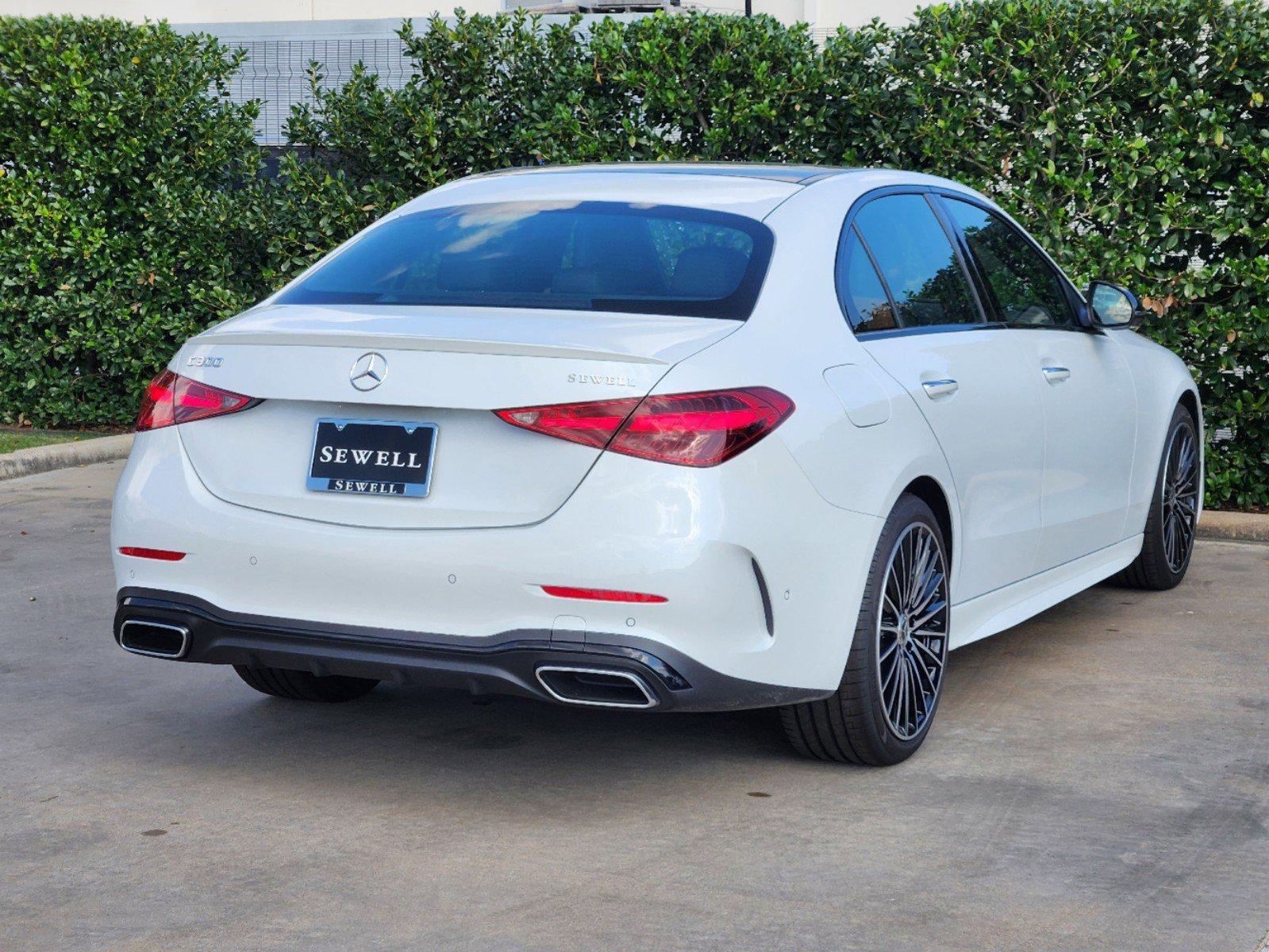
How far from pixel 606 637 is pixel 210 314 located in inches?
325

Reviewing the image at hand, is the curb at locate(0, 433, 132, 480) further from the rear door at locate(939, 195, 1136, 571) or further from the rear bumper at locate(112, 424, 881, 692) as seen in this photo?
the rear bumper at locate(112, 424, 881, 692)

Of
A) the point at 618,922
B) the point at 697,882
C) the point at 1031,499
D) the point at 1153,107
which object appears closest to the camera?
the point at 618,922

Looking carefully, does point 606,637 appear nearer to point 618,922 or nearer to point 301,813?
point 618,922

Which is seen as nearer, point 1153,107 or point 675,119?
point 1153,107

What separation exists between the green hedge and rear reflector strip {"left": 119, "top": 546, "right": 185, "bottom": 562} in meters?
6.12

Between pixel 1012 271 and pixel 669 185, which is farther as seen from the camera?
pixel 1012 271

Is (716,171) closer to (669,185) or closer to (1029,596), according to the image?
(669,185)

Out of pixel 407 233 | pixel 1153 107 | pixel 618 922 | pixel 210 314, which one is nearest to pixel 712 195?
pixel 407 233

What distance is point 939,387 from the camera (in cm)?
499

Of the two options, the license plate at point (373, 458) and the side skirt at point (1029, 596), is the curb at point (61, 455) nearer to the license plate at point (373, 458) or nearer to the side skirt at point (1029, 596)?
the side skirt at point (1029, 596)

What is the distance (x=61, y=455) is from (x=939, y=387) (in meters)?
7.37

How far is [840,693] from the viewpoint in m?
4.56

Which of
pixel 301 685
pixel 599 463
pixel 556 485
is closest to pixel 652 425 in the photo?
pixel 599 463

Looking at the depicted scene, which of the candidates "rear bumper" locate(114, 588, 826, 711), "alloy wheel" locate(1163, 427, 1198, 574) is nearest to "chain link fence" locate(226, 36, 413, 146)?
"alloy wheel" locate(1163, 427, 1198, 574)
